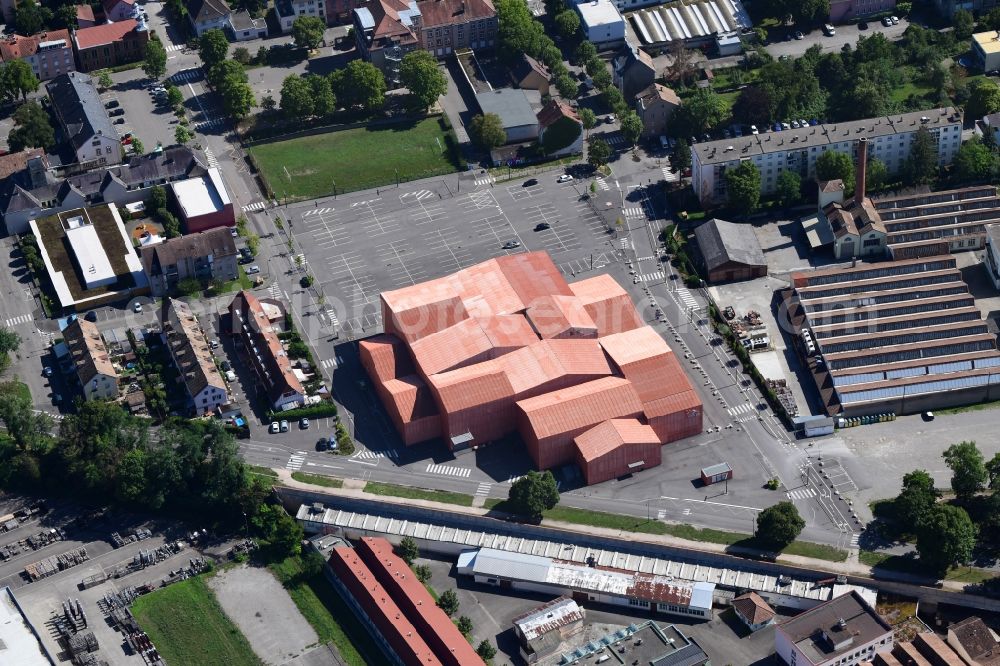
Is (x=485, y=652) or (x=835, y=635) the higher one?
(x=835, y=635)

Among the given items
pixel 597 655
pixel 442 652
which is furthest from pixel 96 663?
pixel 597 655

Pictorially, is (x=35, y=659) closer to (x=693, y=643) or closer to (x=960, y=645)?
(x=693, y=643)

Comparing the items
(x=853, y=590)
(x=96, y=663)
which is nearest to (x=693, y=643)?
(x=853, y=590)

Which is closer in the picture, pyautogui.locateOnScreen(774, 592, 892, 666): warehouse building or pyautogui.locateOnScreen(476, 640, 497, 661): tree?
pyautogui.locateOnScreen(774, 592, 892, 666): warehouse building

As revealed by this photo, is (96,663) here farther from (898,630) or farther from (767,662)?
(898,630)

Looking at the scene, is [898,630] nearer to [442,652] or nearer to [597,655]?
[597,655]

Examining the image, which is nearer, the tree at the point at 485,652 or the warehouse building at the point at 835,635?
the warehouse building at the point at 835,635
